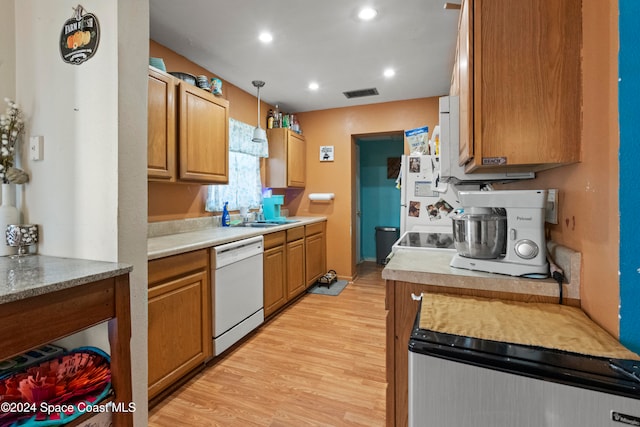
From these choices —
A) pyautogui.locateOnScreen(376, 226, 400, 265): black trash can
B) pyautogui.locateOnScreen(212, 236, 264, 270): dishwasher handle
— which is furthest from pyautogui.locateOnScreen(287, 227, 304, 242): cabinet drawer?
pyautogui.locateOnScreen(376, 226, 400, 265): black trash can

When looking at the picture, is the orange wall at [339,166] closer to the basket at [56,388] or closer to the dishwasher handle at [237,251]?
the dishwasher handle at [237,251]

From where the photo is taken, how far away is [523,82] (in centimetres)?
106

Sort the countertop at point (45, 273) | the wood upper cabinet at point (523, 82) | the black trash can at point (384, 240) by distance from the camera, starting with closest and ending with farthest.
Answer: the countertop at point (45, 273), the wood upper cabinet at point (523, 82), the black trash can at point (384, 240)

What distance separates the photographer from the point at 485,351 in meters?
0.71

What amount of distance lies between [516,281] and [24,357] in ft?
6.36

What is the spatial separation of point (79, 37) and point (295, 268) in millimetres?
2603

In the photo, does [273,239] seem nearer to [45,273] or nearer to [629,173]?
[45,273]

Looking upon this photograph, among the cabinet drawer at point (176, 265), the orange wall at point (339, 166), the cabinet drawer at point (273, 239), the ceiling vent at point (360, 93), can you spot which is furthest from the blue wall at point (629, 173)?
the orange wall at point (339, 166)

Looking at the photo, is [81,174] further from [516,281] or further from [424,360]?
[516,281]

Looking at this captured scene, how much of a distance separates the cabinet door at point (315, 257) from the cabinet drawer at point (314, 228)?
50 millimetres

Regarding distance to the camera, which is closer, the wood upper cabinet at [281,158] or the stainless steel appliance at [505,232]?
the stainless steel appliance at [505,232]

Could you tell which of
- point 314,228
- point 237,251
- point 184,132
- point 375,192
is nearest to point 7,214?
point 184,132

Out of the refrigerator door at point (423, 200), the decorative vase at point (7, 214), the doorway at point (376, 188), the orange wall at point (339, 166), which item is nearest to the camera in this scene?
the decorative vase at point (7, 214)

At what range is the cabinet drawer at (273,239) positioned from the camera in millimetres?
2776
